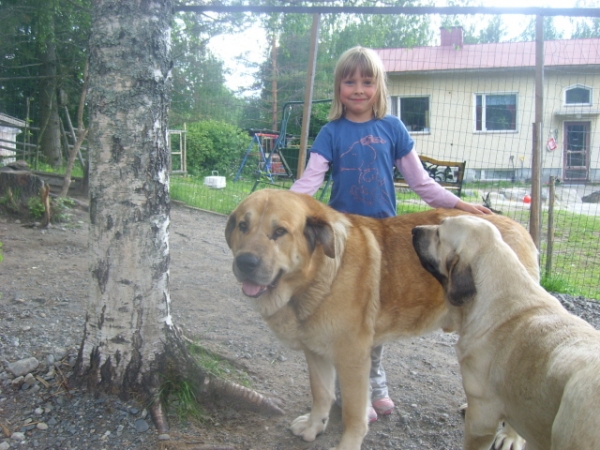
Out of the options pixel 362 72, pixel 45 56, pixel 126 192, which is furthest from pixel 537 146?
pixel 45 56

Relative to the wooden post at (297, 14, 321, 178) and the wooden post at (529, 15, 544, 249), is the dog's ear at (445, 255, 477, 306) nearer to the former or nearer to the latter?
the wooden post at (529, 15, 544, 249)

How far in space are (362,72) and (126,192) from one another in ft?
5.40

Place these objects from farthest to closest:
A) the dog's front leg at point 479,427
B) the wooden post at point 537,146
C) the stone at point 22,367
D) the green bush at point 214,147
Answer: the green bush at point 214,147 < the wooden post at point 537,146 < the stone at point 22,367 < the dog's front leg at point 479,427

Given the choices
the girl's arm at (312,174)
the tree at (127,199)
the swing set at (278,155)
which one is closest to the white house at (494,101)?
the swing set at (278,155)

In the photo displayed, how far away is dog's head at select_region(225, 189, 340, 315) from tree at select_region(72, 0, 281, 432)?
49 centimetres

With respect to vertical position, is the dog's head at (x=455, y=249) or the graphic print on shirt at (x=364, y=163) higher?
the graphic print on shirt at (x=364, y=163)

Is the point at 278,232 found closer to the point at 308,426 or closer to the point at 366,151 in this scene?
the point at 366,151

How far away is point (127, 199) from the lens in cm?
272

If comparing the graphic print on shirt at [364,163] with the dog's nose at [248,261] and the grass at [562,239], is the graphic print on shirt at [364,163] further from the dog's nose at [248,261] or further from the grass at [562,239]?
the grass at [562,239]

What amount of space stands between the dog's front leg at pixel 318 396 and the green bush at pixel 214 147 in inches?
794

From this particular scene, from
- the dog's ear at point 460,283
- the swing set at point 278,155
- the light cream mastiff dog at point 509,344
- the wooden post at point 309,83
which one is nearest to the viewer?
the light cream mastiff dog at point 509,344

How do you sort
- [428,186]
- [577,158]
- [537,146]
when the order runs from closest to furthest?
[428,186]
[537,146]
[577,158]

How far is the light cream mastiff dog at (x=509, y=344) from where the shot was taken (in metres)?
1.90

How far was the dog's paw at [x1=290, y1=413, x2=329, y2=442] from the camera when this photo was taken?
3.01 meters
